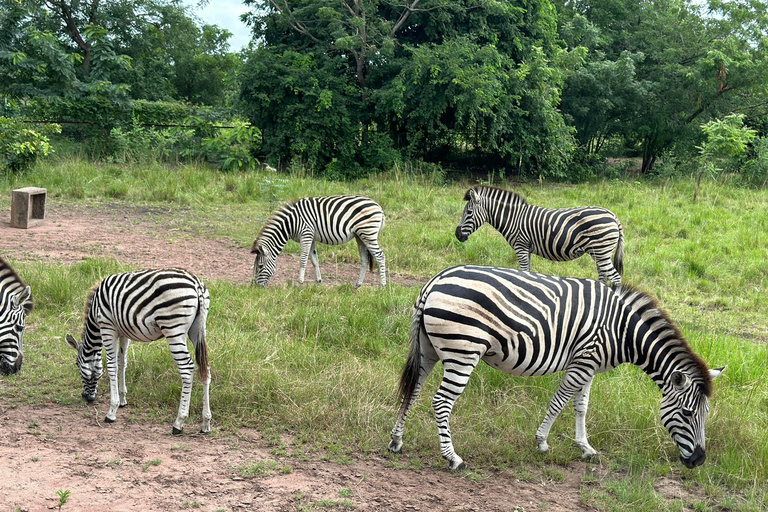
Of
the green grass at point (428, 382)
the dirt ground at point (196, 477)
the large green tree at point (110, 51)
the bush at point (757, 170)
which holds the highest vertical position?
the large green tree at point (110, 51)

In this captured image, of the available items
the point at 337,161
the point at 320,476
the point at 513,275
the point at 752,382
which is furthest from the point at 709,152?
the point at 320,476

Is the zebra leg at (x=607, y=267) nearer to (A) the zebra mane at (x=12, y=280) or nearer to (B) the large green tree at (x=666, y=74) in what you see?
(A) the zebra mane at (x=12, y=280)

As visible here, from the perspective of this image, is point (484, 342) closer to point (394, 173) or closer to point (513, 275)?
point (513, 275)

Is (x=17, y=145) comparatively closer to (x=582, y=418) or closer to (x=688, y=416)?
(x=582, y=418)

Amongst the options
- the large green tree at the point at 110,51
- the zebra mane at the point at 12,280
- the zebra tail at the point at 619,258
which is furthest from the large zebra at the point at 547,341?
the large green tree at the point at 110,51

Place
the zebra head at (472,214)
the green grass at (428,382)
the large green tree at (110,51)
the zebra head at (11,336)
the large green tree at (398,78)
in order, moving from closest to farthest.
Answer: the green grass at (428,382)
the zebra head at (11,336)
the zebra head at (472,214)
the large green tree at (398,78)
the large green tree at (110,51)

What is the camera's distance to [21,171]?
15477 mm

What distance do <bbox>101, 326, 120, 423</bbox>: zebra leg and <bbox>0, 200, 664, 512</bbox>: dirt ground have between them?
97 mm

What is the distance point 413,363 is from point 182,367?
1.83 m

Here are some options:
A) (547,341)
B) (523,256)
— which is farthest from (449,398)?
(523,256)

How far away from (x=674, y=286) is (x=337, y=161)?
1089cm

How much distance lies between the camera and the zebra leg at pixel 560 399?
5.12m

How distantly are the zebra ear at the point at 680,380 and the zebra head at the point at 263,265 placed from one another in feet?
19.3

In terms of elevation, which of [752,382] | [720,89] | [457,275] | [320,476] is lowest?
[320,476]
